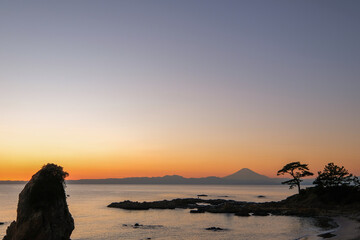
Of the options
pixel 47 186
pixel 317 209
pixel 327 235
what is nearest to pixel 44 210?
pixel 47 186

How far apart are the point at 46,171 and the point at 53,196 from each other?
232cm

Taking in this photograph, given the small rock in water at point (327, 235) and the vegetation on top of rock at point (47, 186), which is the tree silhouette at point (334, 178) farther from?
the vegetation on top of rock at point (47, 186)

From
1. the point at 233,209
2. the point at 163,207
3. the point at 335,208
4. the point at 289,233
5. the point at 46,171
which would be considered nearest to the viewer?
the point at 46,171

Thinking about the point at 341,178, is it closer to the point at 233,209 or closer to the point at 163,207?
the point at 233,209

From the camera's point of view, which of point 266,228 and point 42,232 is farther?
point 266,228

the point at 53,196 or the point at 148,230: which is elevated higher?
the point at 53,196

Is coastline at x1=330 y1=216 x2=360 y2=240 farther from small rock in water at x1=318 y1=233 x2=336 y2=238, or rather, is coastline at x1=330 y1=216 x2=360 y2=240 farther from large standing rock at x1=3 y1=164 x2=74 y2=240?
large standing rock at x1=3 y1=164 x2=74 y2=240

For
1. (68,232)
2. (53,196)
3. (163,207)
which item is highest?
(53,196)

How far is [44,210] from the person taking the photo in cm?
2578

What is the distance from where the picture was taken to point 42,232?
2509 centimetres

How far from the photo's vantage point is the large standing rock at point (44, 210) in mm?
25141

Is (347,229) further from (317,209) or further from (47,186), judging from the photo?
(47,186)

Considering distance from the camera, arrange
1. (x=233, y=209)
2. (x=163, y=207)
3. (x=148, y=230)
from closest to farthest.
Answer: (x=148, y=230) → (x=233, y=209) → (x=163, y=207)

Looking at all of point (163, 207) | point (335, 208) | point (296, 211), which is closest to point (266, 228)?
point (296, 211)
